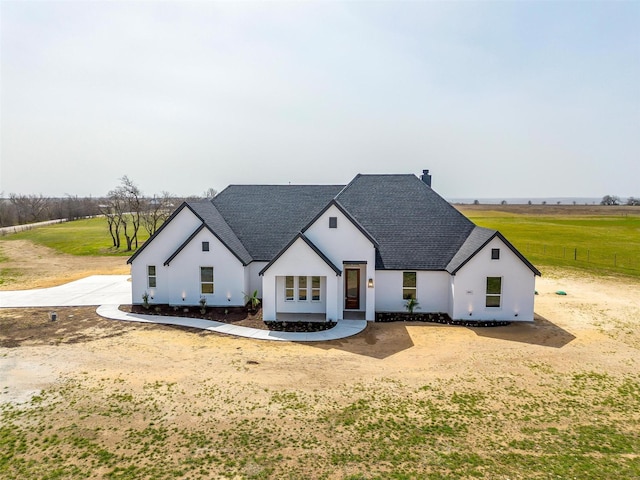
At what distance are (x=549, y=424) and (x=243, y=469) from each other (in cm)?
859

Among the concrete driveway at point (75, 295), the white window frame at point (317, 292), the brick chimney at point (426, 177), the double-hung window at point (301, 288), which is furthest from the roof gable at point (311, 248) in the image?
the brick chimney at point (426, 177)

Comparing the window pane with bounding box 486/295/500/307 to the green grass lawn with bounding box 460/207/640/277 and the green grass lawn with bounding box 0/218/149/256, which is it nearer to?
the green grass lawn with bounding box 460/207/640/277

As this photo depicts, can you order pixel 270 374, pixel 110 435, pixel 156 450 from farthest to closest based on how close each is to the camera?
pixel 270 374 → pixel 110 435 → pixel 156 450

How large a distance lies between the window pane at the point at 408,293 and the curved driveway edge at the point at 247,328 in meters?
3.16

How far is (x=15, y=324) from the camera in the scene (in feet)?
65.6

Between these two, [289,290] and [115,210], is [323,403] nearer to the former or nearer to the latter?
[289,290]

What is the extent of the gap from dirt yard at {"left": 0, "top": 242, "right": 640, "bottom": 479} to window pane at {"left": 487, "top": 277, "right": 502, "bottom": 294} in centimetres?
221

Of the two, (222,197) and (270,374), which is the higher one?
(222,197)

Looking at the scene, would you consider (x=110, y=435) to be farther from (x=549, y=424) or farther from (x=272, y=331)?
(x=549, y=424)

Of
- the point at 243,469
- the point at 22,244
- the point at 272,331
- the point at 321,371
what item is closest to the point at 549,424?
the point at 321,371

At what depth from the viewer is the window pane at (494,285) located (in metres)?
20.7

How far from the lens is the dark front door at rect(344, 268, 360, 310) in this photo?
22.1 m

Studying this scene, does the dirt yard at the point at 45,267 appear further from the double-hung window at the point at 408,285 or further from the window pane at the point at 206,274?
the double-hung window at the point at 408,285

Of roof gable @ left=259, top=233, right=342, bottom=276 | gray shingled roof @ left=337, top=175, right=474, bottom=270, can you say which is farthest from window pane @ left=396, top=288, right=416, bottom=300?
roof gable @ left=259, top=233, right=342, bottom=276
